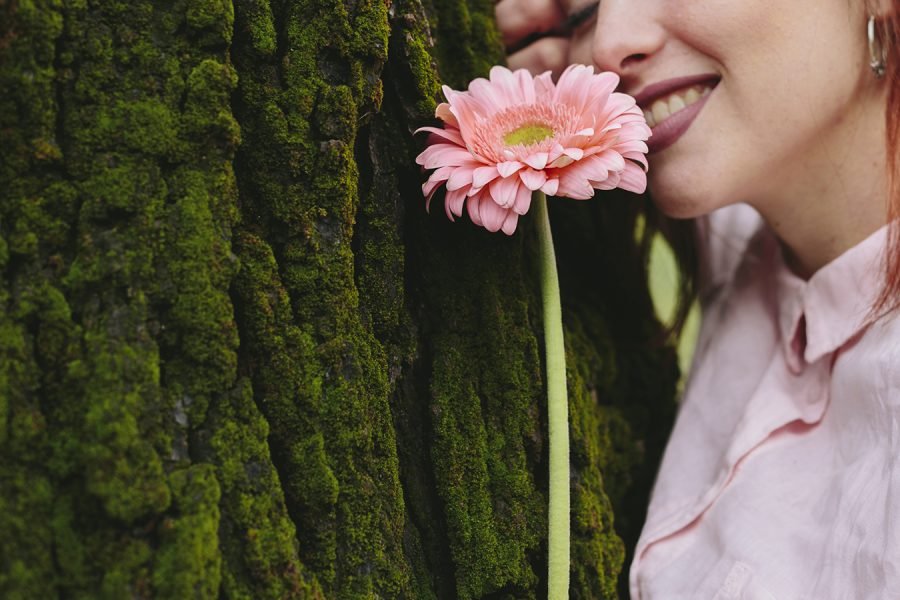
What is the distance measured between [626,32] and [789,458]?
2.73 ft

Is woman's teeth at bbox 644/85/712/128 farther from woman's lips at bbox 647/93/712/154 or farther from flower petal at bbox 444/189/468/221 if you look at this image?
flower petal at bbox 444/189/468/221

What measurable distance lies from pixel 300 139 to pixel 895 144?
1.14 metres

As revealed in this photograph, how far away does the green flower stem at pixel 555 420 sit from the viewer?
1290 millimetres

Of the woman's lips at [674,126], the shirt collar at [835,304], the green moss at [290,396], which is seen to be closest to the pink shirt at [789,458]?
the shirt collar at [835,304]

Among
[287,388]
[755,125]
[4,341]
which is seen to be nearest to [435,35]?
[755,125]

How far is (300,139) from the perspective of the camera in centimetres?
Result: 115

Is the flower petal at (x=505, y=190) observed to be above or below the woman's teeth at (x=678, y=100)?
below

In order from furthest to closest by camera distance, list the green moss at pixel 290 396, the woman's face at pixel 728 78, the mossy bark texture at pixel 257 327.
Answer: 1. the woman's face at pixel 728 78
2. the green moss at pixel 290 396
3. the mossy bark texture at pixel 257 327

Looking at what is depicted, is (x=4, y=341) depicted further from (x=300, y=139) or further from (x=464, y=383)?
(x=464, y=383)

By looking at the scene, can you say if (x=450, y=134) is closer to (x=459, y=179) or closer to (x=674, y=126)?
(x=459, y=179)

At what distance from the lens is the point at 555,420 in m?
1.33

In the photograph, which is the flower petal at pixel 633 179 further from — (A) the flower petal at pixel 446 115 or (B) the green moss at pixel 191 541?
(B) the green moss at pixel 191 541

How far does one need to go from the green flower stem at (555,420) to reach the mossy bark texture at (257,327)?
0.04m

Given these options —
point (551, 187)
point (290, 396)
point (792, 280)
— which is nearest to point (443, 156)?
point (551, 187)
